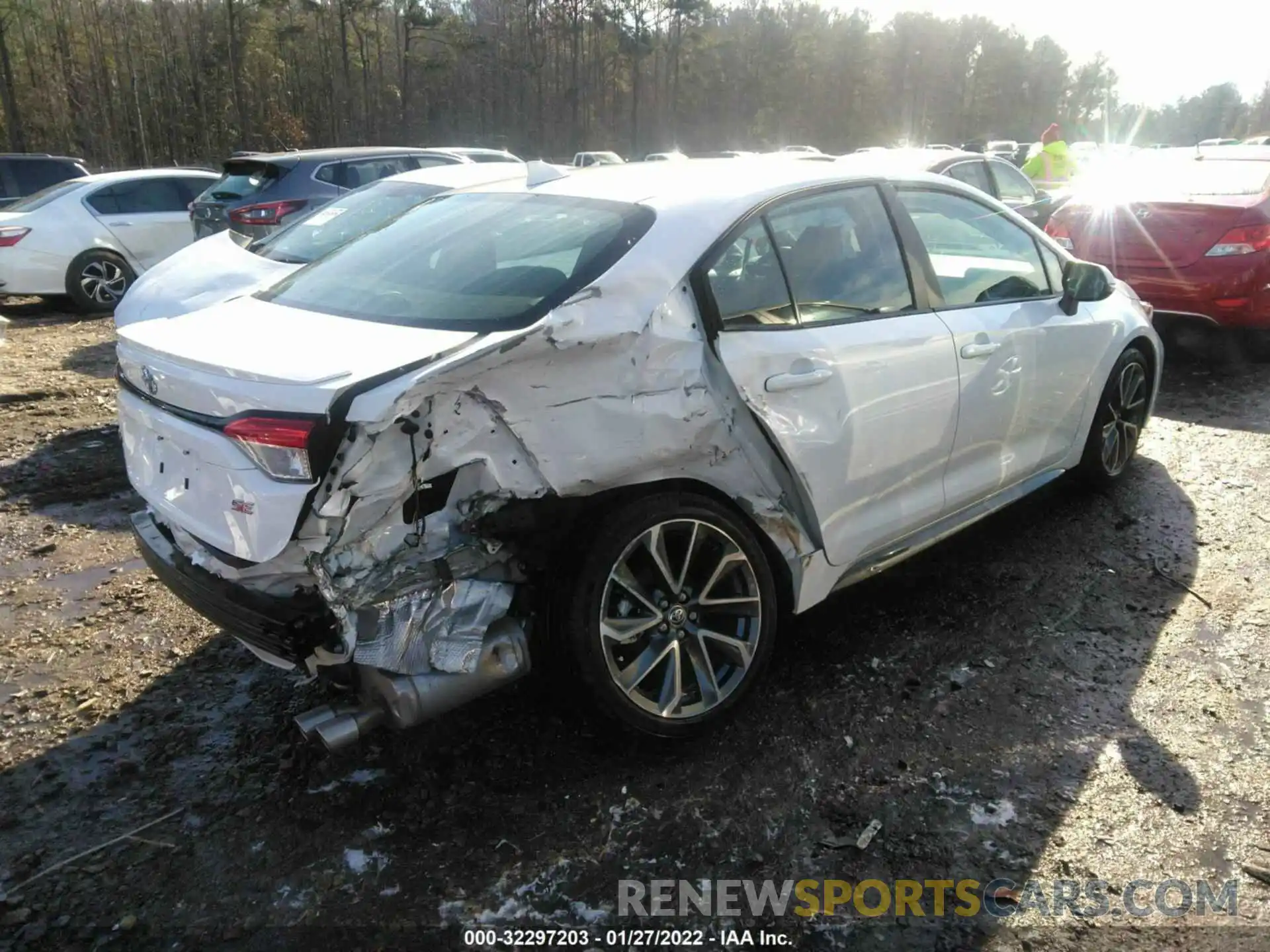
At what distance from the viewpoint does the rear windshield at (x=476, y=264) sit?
108 inches

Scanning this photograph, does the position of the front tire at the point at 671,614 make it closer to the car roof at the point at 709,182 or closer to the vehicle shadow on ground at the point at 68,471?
the car roof at the point at 709,182

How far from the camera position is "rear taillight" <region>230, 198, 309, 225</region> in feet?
27.3

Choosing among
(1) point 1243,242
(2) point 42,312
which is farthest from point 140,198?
(1) point 1243,242

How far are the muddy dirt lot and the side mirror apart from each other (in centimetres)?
115

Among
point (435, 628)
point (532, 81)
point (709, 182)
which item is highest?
point (532, 81)

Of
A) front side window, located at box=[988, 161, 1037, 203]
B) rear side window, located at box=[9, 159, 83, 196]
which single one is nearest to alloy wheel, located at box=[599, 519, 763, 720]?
front side window, located at box=[988, 161, 1037, 203]

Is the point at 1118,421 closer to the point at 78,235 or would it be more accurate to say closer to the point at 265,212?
the point at 265,212

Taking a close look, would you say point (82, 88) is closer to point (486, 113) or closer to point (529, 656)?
point (486, 113)

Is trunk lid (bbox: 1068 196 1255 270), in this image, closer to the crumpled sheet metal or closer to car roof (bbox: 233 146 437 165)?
the crumpled sheet metal

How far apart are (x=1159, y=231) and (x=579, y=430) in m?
6.39

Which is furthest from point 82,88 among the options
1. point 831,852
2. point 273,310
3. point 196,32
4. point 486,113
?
point 831,852

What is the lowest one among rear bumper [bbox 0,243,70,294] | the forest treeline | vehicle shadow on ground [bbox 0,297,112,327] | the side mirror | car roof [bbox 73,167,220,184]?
vehicle shadow on ground [bbox 0,297,112,327]

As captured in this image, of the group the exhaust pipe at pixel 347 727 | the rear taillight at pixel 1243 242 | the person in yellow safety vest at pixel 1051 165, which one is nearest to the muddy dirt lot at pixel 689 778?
the exhaust pipe at pixel 347 727

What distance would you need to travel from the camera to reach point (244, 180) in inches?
348
